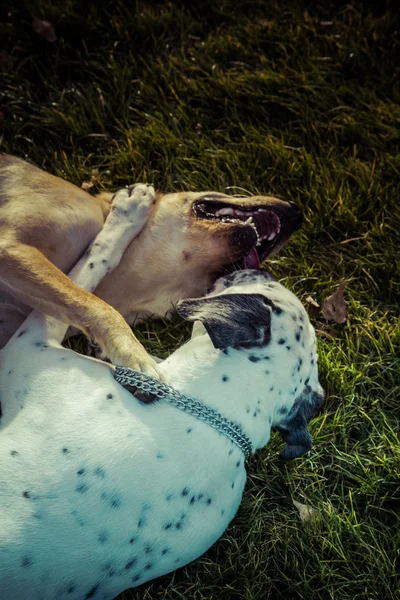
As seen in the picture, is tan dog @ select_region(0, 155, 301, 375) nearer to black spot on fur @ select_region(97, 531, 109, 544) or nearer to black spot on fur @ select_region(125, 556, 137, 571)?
black spot on fur @ select_region(97, 531, 109, 544)

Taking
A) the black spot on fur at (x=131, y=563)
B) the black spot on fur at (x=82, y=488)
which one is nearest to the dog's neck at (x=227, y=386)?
the black spot on fur at (x=82, y=488)

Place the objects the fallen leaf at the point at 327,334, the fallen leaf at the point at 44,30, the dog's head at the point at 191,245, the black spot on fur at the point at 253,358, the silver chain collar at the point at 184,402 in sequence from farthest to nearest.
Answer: the fallen leaf at the point at 44,30
the fallen leaf at the point at 327,334
the dog's head at the point at 191,245
the black spot on fur at the point at 253,358
the silver chain collar at the point at 184,402

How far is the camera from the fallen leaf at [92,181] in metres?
4.46

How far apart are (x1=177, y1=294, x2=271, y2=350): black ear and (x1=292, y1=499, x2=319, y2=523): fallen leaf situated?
117cm

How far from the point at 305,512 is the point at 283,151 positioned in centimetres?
268

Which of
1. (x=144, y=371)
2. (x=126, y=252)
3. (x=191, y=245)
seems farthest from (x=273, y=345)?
(x=126, y=252)

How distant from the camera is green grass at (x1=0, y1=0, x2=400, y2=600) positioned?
11.2ft

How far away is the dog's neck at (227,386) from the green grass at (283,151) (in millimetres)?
798

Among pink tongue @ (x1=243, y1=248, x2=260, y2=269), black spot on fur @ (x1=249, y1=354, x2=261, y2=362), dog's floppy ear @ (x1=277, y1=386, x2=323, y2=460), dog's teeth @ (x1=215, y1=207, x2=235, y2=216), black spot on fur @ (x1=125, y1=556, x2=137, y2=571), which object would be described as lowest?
dog's floppy ear @ (x1=277, y1=386, x2=323, y2=460)

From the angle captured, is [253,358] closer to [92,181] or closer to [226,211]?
[226,211]

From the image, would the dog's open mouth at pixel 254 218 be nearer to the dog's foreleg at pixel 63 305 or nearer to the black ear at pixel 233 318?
the black ear at pixel 233 318

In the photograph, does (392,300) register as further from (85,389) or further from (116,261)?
(85,389)

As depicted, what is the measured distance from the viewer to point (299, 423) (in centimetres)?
310

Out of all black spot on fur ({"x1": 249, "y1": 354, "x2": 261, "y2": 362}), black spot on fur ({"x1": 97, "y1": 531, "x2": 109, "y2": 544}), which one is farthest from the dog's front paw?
black spot on fur ({"x1": 97, "y1": 531, "x2": 109, "y2": 544})
